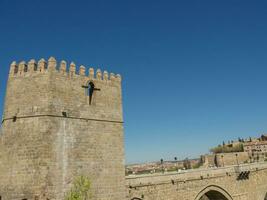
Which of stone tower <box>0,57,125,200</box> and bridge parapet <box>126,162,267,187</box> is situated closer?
stone tower <box>0,57,125,200</box>

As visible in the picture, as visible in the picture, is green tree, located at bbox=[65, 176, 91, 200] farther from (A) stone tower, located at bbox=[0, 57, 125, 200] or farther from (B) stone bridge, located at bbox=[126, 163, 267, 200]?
(B) stone bridge, located at bbox=[126, 163, 267, 200]

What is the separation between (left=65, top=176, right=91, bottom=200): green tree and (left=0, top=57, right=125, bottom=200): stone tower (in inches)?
8.9

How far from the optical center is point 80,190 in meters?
10.5

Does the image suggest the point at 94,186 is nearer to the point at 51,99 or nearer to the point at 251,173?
the point at 51,99

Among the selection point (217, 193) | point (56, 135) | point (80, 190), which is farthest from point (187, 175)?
point (56, 135)

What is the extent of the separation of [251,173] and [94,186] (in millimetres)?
17229

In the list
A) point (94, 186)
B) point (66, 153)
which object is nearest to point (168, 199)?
point (94, 186)

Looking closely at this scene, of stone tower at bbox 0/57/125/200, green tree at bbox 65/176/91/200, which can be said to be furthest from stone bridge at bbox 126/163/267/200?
green tree at bbox 65/176/91/200

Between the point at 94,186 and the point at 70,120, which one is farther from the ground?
the point at 70,120

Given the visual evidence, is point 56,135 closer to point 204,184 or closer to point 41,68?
point 41,68

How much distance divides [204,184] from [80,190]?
449 inches

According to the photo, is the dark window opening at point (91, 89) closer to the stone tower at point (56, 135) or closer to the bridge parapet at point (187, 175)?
the stone tower at point (56, 135)

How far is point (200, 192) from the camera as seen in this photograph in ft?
59.6

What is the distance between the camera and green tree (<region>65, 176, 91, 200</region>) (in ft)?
33.4
